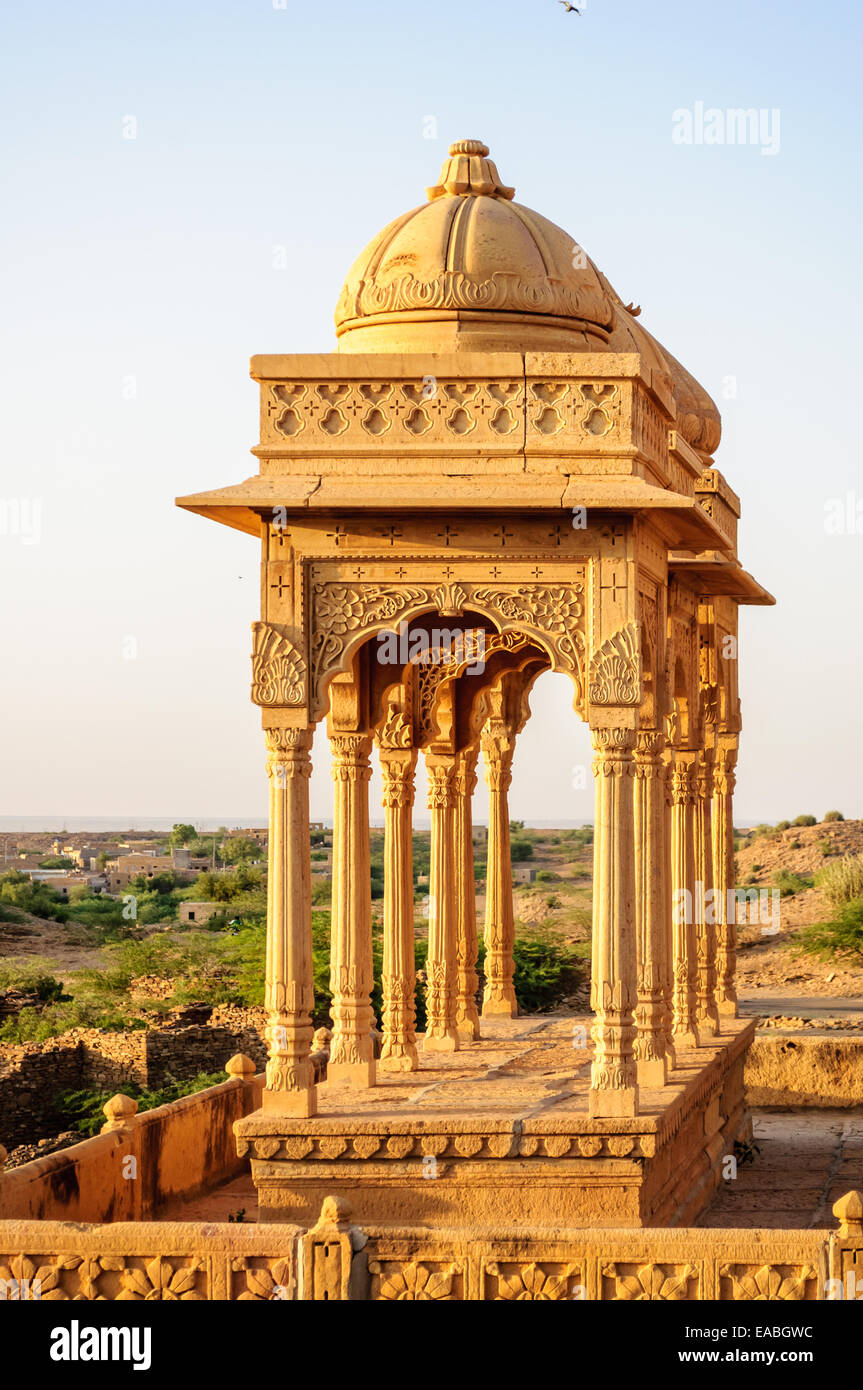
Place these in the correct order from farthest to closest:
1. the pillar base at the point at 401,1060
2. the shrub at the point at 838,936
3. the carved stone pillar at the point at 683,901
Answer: the shrub at the point at 838,936 < the carved stone pillar at the point at 683,901 < the pillar base at the point at 401,1060

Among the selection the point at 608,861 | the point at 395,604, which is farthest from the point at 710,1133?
the point at 395,604

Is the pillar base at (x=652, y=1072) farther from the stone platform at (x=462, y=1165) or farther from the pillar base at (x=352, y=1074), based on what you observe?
the pillar base at (x=352, y=1074)

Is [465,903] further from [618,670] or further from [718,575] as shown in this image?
[618,670]

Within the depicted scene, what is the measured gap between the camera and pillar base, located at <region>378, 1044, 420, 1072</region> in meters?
13.9

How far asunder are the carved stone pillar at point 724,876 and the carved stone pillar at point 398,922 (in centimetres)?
472

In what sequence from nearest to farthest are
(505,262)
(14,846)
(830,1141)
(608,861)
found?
(608,861), (505,262), (830,1141), (14,846)

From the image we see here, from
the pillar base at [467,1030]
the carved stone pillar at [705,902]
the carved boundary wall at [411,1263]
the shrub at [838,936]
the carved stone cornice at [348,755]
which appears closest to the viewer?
the carved boundary wall at [411,1263]

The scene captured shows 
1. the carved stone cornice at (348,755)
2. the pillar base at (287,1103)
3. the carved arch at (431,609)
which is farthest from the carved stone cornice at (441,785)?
the pillar base at (287,1103)

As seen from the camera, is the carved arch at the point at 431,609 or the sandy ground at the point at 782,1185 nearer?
the carved arch at the point at 431,609

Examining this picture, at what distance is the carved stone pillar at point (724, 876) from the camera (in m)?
18.3
